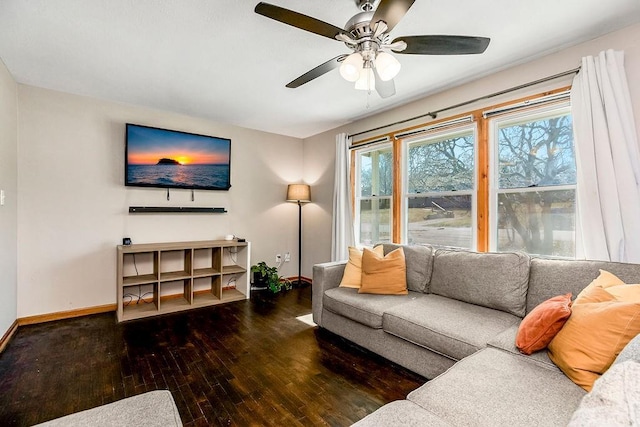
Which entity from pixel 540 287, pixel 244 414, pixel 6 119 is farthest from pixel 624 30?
pixel 6 119

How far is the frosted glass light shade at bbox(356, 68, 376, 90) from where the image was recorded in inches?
74.5

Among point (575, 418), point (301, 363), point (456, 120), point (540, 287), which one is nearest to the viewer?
point (575, 418)

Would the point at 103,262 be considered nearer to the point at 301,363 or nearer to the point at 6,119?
the point at 6,119

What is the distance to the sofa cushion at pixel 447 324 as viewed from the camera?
1801 mm

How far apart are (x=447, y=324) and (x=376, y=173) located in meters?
2.30

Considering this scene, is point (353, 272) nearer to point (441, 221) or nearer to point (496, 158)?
point (441, 221)

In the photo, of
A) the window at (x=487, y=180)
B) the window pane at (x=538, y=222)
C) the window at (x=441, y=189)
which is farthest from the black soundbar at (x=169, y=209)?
the window pane at (x=538, y=222)

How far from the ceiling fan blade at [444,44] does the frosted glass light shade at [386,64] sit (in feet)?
0.30

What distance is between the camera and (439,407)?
1.15 metres

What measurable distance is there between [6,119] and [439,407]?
3.79 meters

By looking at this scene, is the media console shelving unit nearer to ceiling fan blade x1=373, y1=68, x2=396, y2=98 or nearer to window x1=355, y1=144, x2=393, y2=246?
window x1=355, y1=144, x2=393, y2=246

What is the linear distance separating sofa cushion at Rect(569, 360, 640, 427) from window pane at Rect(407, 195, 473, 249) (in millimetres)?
2285

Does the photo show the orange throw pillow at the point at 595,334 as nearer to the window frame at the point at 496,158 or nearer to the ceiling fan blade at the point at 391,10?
the window frame at the point at 496,158

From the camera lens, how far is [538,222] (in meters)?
2.51
